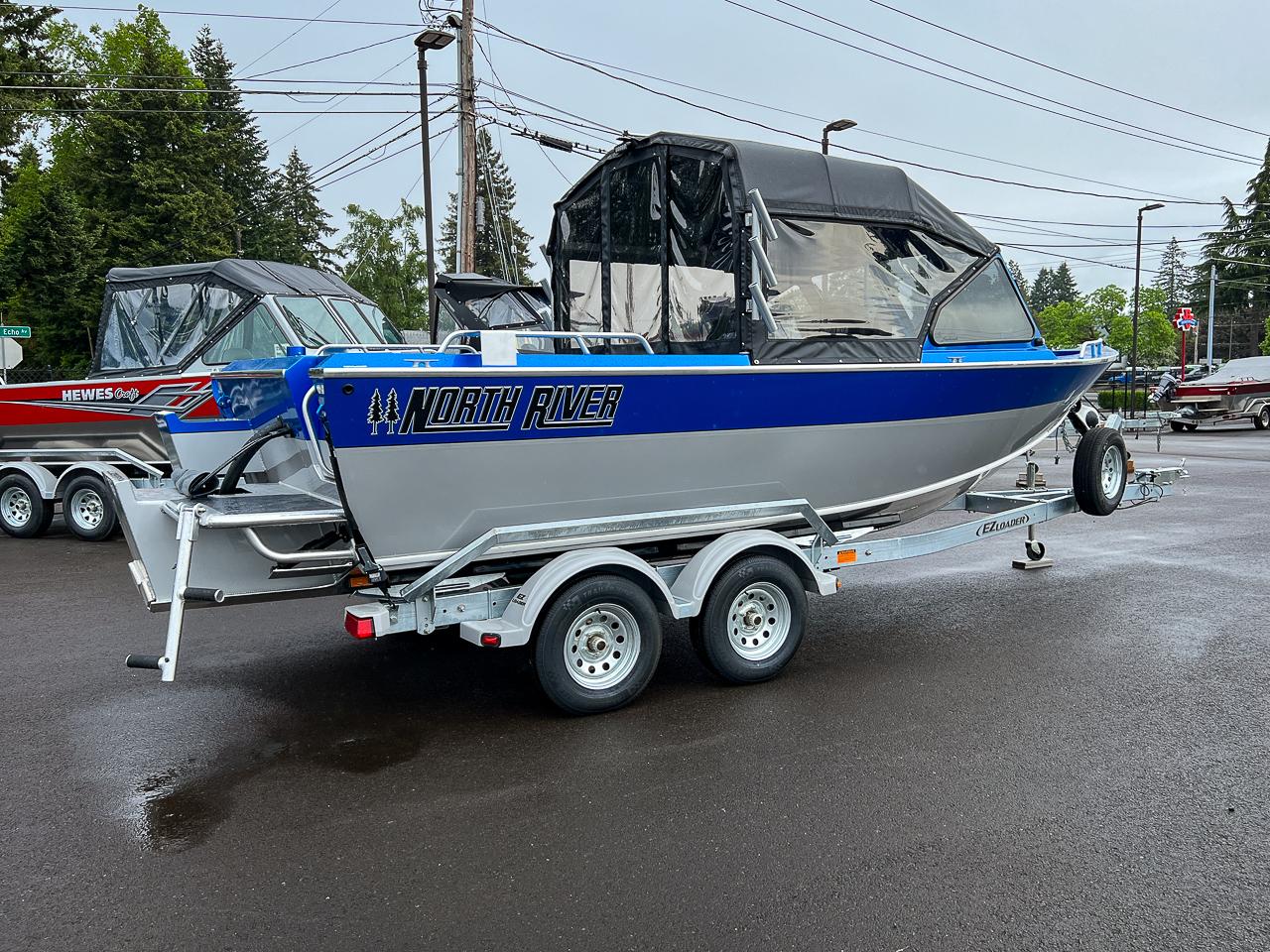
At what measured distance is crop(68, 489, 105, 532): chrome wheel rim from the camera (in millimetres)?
10656

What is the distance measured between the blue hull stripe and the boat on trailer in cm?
1

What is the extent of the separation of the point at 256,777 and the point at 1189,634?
5827mm

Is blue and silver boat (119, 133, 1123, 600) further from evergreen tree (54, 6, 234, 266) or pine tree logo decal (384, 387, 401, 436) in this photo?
evergreen tree (54, 6, 234, 266)

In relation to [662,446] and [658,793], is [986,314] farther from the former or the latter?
[658,793]

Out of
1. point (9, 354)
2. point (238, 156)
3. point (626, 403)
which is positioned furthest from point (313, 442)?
point (238, 156)

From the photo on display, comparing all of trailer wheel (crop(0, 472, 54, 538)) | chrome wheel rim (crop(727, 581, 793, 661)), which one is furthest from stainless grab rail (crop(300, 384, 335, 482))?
trailer wheel (crop(0, 472, 54, 538))

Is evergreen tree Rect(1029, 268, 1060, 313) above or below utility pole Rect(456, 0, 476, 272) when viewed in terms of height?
above

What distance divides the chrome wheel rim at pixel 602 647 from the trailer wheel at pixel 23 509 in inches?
339

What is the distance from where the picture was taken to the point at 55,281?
2997cm

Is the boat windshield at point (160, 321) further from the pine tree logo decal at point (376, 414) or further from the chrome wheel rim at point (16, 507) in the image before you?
the pine tree logo decal at point (376, 414)

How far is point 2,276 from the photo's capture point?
30781 mm

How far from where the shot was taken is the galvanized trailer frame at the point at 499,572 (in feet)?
14.7

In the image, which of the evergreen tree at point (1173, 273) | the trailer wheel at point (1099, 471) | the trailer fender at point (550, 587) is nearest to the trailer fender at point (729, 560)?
the trailer fender at point (550, 587)

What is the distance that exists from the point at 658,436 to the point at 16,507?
9541 millimetres
